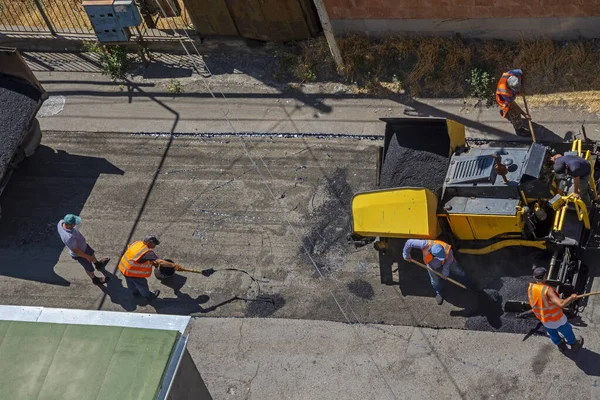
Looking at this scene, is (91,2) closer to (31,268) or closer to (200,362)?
(31,268)

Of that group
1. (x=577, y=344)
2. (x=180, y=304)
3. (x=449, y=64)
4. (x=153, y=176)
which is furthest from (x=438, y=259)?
(x=153, y=176)

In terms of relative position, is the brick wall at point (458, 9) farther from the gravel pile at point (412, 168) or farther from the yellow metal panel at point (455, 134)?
the gravel pile at point (412, 168)

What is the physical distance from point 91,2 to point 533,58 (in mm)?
7895

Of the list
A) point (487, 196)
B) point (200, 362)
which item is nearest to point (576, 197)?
point (487, 196)

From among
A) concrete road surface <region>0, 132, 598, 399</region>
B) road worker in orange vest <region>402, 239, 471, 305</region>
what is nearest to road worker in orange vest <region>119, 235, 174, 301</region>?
concrete road surface <region>0, 132, 598, 399</region>

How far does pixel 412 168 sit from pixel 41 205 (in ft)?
20.4

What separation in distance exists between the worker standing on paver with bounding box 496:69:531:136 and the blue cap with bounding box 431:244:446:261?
2926 millimetres

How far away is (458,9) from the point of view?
12773 mm

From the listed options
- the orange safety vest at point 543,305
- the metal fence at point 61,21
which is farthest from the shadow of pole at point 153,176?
the orange safety vest at point 543,305

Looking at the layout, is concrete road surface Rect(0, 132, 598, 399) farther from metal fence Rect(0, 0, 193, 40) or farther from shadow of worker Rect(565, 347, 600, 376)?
metal fence Rect(0, 0, 193, 40)

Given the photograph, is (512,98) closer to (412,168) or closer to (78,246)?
(412,168)

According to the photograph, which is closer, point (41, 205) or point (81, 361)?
point (81, 361)

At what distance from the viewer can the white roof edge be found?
8203mm

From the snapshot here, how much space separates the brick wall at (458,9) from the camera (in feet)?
39.9
